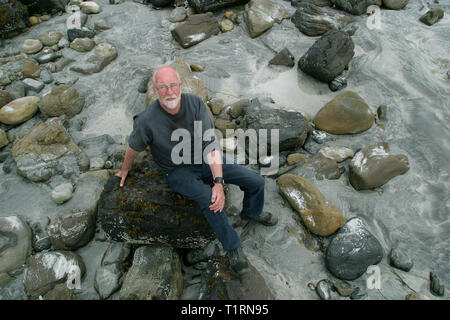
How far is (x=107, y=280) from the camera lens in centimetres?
307

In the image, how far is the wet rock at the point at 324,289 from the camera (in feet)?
9.80

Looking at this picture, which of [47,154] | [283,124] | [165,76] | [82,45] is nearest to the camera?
[165,76]

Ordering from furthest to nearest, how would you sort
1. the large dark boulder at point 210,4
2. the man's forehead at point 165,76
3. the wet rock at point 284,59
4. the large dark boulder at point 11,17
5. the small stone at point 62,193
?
1. the large dark boulder at point 210,4
2. the large dark boulder at point 11,17
3. the wet rock at point 284,59
4. the small stone at point 62,193
5. the man's forehead at point 165,76

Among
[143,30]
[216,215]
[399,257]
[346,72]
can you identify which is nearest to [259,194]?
[216,215]

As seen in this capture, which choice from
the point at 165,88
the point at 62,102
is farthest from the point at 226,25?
the point at 165,88

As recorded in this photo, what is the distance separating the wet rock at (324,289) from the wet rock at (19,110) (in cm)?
488

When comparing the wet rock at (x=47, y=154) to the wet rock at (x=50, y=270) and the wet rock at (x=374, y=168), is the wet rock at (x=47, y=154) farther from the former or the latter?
the wet rock at (x=374, y=168)

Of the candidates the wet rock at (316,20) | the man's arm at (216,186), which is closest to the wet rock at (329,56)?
the wet rock at (316,20)

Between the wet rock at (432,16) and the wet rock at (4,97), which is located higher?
the wet rock at (432,16)

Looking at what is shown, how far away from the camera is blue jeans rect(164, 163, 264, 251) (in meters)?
2.79

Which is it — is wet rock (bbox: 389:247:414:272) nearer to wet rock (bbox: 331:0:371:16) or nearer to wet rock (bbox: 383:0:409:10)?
wet rock (bbox: 331:0:371:16)

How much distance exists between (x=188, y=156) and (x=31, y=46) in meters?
5.24

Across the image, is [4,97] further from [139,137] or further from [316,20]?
[316,20]

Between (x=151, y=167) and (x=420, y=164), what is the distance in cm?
356
